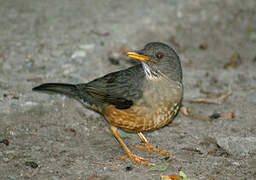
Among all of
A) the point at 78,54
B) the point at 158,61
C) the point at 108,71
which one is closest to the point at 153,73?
A: the point at 158,61

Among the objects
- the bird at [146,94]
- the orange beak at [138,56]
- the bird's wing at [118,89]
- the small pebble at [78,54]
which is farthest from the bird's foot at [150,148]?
the small pebble at [78,54]

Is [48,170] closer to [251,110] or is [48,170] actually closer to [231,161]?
[231,161]

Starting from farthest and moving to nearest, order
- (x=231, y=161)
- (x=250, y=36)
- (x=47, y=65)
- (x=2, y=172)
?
(x=250, y=36) → (x=47, y=65) → (x=231, y=161) → (x=2, y=172)

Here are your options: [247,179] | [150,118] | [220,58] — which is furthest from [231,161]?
→ [220,58]

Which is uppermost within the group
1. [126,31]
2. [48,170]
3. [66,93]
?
[126,31]

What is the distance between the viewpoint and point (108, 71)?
8.12m

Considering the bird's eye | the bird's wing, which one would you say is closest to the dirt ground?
the bird's wing

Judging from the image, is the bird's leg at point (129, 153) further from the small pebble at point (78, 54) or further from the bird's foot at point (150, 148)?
the small pebble at point (78, 54)

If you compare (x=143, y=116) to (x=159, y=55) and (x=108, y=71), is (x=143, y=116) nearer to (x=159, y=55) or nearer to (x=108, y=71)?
(x=159, y=55)

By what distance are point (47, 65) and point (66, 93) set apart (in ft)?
5.02

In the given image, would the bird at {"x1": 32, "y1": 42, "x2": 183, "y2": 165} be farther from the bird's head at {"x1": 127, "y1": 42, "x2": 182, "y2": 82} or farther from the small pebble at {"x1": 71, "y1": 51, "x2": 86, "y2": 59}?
the small pebble at {"x1": 71, "y1": 51, "x2": 86, "y2": 59}

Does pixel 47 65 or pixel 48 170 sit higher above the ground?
pixel 47 65

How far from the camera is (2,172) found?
5.29 m

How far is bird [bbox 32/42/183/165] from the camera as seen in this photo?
5.79 meters
